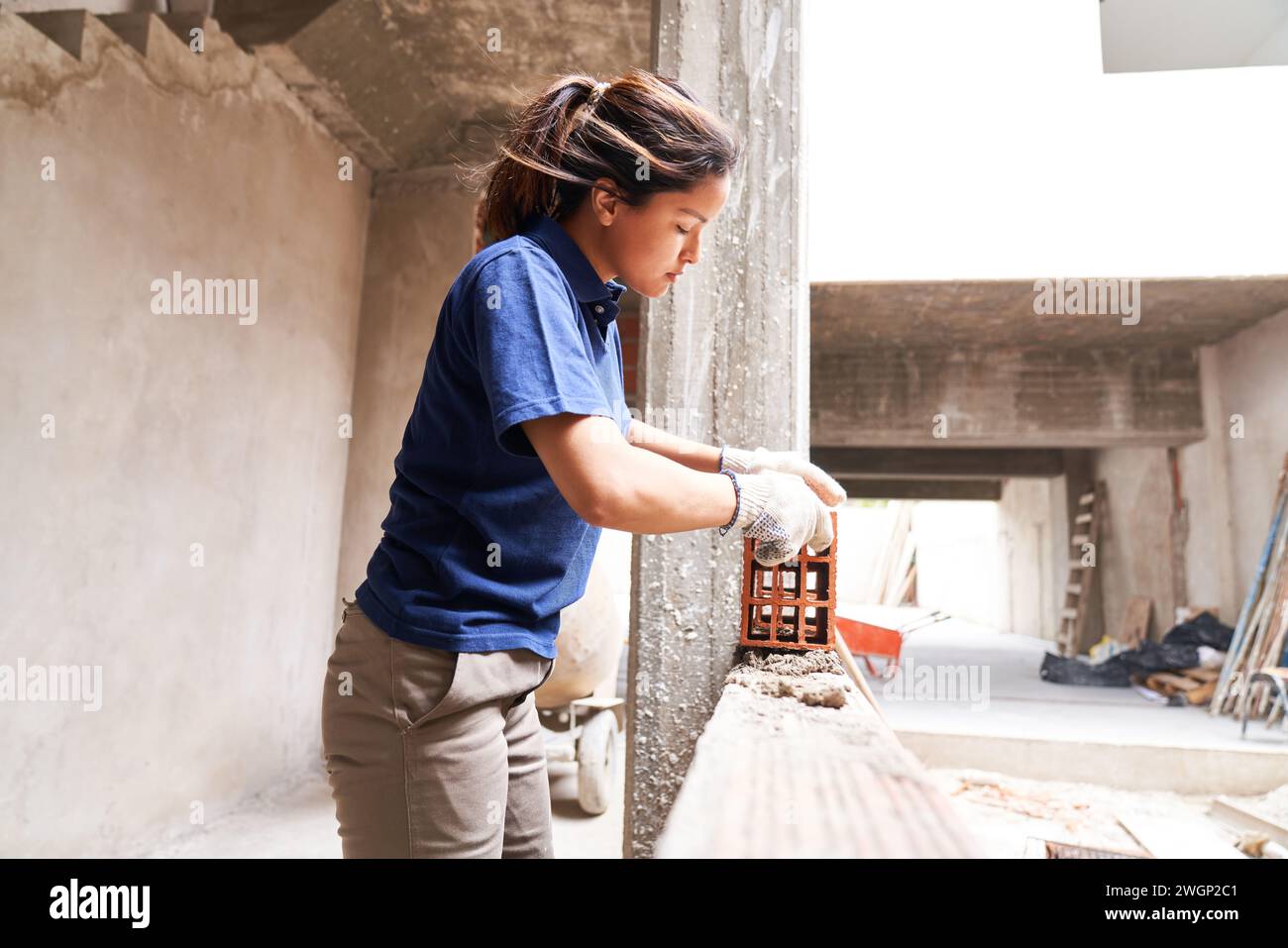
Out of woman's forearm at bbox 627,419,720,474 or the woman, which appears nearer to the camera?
the woman

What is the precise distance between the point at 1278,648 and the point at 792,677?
20.8 ft

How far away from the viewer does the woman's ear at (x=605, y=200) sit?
46.8 inches

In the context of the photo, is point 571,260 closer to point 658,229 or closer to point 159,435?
point 658,229

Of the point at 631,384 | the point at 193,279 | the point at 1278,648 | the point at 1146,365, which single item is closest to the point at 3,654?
the point at 193,279

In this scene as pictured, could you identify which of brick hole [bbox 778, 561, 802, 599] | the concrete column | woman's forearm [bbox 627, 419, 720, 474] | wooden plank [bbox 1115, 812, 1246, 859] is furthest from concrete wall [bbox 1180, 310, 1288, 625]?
woman's forearm [bbox 627, 419, 720, 474]

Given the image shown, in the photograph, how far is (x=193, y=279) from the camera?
3857 mm

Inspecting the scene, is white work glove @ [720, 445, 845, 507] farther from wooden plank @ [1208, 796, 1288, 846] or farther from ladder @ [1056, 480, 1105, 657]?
ladder @ [1056, 480, 1105, 657]

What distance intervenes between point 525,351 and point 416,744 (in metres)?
0.56

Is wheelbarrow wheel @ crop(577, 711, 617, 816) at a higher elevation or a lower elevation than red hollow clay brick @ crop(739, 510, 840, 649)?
lower

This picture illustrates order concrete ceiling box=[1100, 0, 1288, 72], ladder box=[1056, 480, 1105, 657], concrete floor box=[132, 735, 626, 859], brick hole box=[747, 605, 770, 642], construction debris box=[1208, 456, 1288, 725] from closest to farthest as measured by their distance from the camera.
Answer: brick hole box=[747, 605, 770, 642], concrete floor box=[132, 735, 626, 859], construction debris box=[1208, 456, 1288, 725], concrete ceiling box=[1100, 0, 1288, 72], ladder box=[1056, 480, 1105, 657]

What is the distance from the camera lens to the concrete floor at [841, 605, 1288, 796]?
5.14 metres

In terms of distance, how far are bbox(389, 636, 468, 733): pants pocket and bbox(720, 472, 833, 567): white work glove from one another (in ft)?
1.50

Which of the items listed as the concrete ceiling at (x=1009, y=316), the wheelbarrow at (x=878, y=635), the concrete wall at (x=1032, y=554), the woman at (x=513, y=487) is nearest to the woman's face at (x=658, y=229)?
the woman at (x=513, y=487)

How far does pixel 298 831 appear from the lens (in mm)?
4066
